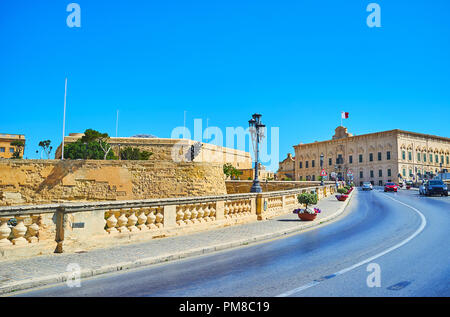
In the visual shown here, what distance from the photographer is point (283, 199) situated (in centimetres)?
1683

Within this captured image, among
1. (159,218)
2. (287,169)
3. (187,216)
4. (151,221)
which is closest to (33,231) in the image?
(151,221)

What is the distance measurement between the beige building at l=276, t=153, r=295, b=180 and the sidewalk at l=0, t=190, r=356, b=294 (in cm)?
10406

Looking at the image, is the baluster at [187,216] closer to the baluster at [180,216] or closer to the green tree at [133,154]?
the baluster at [180,216]

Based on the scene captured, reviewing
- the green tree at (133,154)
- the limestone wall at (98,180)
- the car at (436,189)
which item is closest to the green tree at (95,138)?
the green tree at (133,154)

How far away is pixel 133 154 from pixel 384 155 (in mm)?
63424

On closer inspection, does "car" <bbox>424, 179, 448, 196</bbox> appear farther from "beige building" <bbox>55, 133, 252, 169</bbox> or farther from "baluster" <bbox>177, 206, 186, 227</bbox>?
"beige building" <bbox>55, 133, 252, 169</bbox>

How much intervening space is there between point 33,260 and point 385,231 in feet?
35.6

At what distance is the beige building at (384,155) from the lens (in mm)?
82188

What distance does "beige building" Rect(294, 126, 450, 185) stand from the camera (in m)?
82.2

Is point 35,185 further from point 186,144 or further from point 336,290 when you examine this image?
point 186,144

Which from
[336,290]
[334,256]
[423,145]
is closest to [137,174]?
[334,256]

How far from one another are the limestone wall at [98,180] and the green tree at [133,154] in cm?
3175

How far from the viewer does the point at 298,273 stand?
20.1ft
